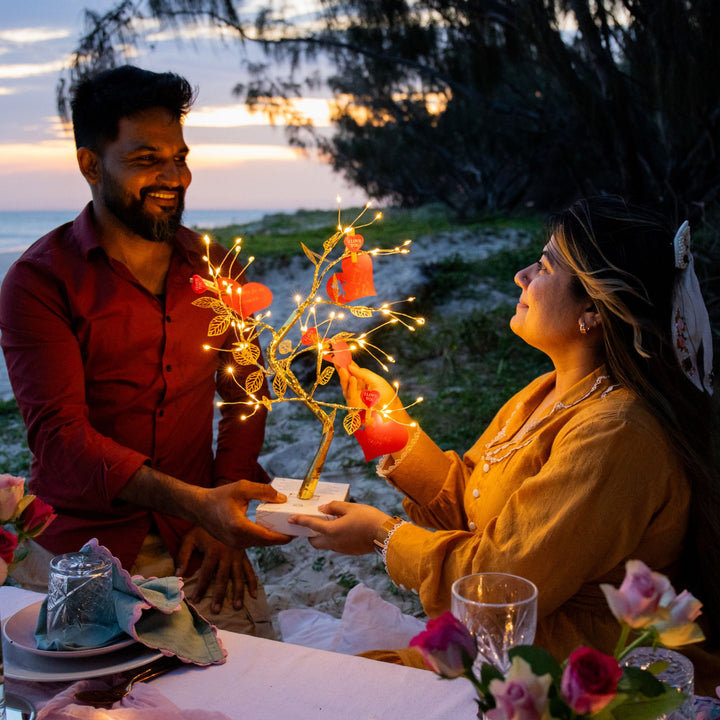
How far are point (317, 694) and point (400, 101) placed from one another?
1602cm

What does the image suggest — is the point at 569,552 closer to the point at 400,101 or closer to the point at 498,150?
the point at 400,101

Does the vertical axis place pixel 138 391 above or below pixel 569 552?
above

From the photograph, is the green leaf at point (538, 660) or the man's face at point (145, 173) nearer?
the green leaf at point (538, 660)

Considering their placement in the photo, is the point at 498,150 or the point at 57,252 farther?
the point at 498,150

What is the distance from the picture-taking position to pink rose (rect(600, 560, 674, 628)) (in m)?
0.86

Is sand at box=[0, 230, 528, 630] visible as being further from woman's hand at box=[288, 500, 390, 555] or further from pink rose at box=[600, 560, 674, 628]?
pink rose at box=[600, 560, 674, 628]

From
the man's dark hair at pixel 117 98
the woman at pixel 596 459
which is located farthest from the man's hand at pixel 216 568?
the man's dark hair at pixel 117 98

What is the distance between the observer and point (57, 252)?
2500mm

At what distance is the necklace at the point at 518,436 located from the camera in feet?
6.27

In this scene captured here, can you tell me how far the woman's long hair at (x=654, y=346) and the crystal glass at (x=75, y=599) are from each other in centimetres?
118

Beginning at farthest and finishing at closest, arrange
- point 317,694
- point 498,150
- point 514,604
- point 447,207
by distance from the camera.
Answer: point 447,207
point 498,150
point 317,694
point 514,604

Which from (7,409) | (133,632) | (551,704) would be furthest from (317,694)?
(7,409)

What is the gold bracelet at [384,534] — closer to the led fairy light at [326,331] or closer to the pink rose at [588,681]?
the led fairy light at [326,331]

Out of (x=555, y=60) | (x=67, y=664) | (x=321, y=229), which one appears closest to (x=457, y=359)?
(x=555, y=60)
